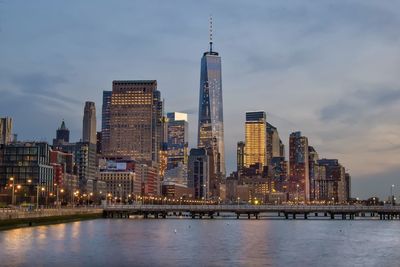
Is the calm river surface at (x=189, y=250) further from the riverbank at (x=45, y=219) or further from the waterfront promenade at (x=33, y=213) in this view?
the waterfront promenade at (x=33, y=213)

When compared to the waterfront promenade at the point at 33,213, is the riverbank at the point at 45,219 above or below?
below

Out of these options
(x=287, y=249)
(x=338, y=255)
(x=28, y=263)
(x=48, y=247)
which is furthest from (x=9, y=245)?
(x=338, y=255)

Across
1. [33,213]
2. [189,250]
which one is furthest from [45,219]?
[189,250]

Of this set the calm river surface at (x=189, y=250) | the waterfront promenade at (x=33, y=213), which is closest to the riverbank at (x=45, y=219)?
the waterfront promenade at (x=33, y=213)

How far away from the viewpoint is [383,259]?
7412 centimetres

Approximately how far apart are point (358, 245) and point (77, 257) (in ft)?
141

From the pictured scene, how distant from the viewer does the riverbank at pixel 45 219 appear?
4513 inches

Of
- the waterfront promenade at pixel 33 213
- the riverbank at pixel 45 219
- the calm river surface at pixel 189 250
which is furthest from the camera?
the waterfront promenade at pixel 33 213

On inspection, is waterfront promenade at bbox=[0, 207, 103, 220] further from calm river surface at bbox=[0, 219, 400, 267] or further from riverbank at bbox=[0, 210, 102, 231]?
calm river surface at bbox=[0, 219, 400, 267]

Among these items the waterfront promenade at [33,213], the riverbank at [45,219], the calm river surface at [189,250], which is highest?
the waterfront promenade at [33,213]

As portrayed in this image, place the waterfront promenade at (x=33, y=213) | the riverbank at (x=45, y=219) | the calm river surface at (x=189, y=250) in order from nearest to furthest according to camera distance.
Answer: the calm river surface at (x=189, y=250), the riverbank at (x=45, y=219), the waterfront promenade at (x=33, y=213)

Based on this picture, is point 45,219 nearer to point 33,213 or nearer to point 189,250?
point 33,213

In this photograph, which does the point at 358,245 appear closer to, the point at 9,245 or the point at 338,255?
the point at 338,255

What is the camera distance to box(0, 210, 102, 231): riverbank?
376 feet
